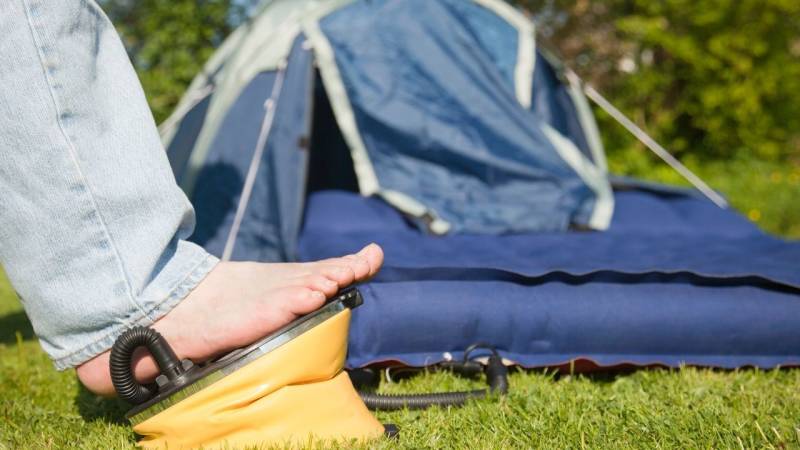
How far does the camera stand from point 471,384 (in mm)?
1523

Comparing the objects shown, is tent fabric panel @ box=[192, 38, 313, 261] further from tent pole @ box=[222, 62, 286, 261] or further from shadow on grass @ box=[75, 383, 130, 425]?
shadow on grass @ box=[75, 383, 130, 425]

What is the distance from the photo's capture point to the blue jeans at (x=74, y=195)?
109 centimetres

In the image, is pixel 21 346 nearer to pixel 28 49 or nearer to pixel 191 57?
pixel 28 49

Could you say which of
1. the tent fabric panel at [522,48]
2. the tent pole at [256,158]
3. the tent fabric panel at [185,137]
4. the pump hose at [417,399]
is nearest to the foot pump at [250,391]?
the pump hose at [417,399]

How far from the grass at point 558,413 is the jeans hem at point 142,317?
0.15m

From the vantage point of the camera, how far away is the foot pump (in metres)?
1.10

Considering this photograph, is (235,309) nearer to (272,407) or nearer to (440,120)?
(272,407)

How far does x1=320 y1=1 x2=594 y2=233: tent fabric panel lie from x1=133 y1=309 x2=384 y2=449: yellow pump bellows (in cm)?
137

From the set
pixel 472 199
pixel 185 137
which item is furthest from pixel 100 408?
pixel 185 137

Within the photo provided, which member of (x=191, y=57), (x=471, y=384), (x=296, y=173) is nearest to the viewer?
(x=471, y=384)

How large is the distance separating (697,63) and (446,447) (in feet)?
12.7

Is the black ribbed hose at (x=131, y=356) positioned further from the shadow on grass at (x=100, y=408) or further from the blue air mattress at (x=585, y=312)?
the blue air mattress at (x=585, y=312)

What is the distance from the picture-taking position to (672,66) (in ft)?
15.4

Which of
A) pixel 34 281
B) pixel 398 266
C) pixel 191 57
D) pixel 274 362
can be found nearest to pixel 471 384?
pixel 398 266
